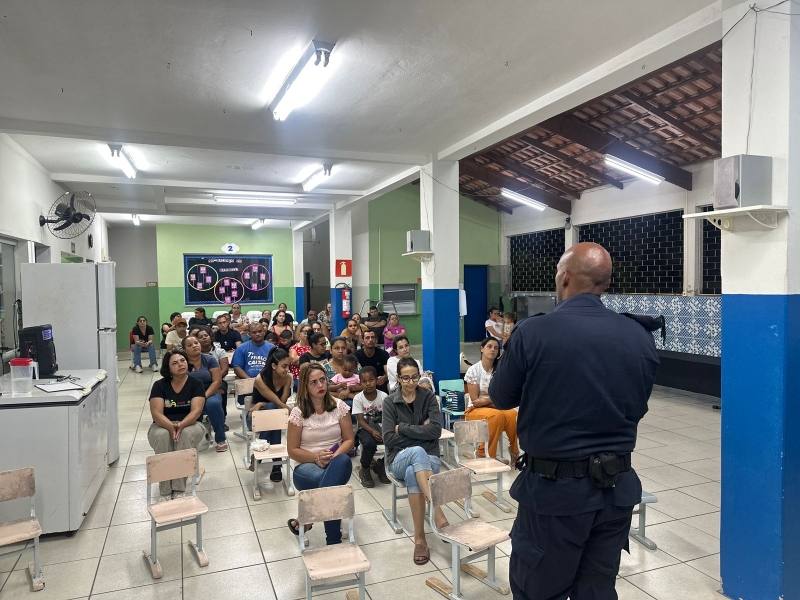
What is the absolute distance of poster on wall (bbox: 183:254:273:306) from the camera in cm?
1408

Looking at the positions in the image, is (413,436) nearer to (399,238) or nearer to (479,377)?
(479,377)

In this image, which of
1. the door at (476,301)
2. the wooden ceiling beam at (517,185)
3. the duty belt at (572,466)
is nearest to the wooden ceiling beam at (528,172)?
the wooden ceiling beam at (517,185)

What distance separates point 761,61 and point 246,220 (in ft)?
39.9

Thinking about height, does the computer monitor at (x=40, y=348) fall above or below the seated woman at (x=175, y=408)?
above

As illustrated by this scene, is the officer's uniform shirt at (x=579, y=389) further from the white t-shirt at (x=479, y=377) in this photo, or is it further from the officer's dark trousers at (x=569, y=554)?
the white t-shirt at (x=479, y=377)

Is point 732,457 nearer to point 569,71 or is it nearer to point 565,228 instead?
point 569,71

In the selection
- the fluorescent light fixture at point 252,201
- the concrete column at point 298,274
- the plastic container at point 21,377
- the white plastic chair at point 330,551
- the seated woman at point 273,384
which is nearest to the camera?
the white plastic chair at point 330,551

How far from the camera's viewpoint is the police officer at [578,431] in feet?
6.17

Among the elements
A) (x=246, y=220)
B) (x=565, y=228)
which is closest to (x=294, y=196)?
(x=246, y=220)

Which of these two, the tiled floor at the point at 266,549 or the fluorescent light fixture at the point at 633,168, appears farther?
the fluorescent light fixture at the point at 633,168

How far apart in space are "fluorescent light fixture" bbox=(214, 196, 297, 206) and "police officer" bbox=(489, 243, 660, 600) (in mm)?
9217

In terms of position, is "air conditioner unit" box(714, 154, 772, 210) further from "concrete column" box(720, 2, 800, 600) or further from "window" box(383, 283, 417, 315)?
"window" box(383, 283, 417, 315)

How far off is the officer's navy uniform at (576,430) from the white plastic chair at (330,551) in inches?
37.6

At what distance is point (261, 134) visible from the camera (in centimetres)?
597
